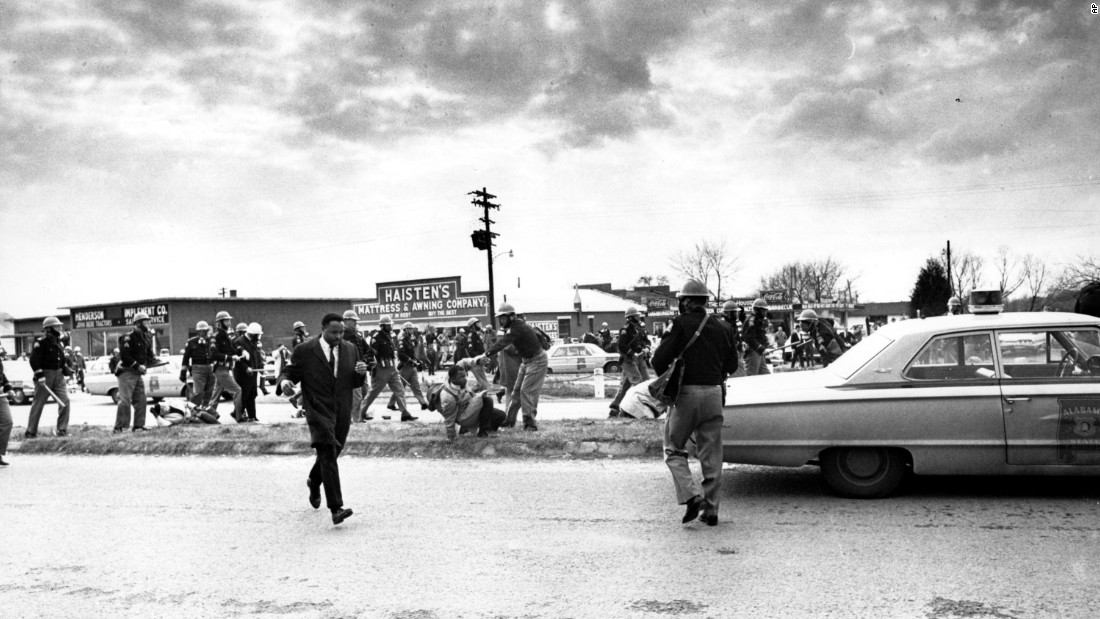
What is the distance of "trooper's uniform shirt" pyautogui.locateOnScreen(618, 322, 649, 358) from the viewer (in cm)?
1245

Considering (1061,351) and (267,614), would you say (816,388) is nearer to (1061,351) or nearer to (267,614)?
(1061,351)

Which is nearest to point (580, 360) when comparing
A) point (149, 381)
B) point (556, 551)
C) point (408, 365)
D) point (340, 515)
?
point (149, 381)

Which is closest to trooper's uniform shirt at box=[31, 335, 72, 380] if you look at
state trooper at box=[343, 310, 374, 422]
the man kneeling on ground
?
state trooper at box=[343, 310, 374, 422]

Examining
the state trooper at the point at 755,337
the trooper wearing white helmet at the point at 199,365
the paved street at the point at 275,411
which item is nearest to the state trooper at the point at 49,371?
the paved street at the point at 275,411

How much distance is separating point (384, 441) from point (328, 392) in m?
3.90

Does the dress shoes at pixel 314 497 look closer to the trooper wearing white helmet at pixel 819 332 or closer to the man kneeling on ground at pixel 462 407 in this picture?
the man kneeling on ground at pixel 462 407

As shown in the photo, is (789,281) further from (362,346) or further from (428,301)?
(362,346)

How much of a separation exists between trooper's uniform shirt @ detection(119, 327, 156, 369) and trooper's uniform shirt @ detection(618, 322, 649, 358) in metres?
6.95

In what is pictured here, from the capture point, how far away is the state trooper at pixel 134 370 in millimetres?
12492

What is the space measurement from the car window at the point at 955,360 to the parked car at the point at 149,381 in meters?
17.8

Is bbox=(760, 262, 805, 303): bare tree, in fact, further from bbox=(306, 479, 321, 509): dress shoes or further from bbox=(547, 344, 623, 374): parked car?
bbox=(306, 479, 321, 509): dress shoes

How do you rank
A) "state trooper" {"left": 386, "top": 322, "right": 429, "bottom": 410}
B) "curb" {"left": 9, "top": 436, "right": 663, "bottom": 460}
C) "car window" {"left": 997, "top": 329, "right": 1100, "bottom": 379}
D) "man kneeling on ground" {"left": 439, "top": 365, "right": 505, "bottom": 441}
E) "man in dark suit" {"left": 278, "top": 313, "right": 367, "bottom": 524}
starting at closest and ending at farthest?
"car window" {"left": 997, "top": 329, "right": 1100, "bottom": 379}, "man in dark suit" {"left": 278, "top": 313, "right": 367, "bottom": 524}, "curb" {"left": 9, "top": 436, "right": 663, "bottom": 460}, "man kneeling on ground" {"left": 439, "top": 365, "right": 505, "bottom": 441}, "state trooper" {"left": 386, "top": 322, "right": 429, "bottom": 410}

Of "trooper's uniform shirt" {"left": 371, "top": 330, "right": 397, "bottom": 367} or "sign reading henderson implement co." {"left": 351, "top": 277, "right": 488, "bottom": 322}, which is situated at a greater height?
"sign reading henderson implement co." {"left": 351, "top": 277, "right": 488, "bottom": 322}

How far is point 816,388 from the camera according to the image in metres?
6.77
